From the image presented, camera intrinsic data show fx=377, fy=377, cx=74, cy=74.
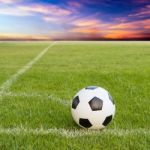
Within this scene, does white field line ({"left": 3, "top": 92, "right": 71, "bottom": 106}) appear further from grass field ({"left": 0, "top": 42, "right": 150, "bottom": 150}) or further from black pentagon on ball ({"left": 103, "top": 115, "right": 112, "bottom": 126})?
black pentagon on ball ({"left": 103, "top": 115, "right": 112, "bottom": 126})

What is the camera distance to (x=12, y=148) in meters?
3.89

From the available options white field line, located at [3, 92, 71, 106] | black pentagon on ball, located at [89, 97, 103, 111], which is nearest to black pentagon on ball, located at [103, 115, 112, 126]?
black pentagon on ball, located at [89, 97, 103, 111]

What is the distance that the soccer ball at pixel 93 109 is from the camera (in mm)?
4477

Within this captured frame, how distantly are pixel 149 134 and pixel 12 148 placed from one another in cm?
157

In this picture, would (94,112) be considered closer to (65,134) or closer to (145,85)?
(65,134)

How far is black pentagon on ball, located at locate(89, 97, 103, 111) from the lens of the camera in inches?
178

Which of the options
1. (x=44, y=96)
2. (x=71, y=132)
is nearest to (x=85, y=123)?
(x=71, y=132)

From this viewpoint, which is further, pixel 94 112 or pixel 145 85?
pixel 145 85

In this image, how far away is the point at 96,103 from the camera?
4.55 meters

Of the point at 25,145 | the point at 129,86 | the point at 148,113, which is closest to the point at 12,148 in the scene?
the point at 25,145

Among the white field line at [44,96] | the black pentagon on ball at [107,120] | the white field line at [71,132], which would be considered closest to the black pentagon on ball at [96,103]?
the black pentagon on ball at [107,120]

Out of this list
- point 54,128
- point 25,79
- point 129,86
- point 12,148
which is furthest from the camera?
point 25,79

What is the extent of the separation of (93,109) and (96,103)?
0.27 ft

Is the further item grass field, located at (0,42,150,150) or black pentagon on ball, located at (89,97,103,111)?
black pentagon on ball, located at (89,97,103,111)
